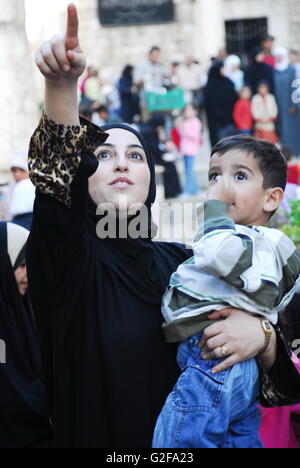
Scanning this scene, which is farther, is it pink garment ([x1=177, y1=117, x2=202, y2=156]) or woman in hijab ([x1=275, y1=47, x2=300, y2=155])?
woman in hijab ([x1=275, y1=47, x2=300, y2=155])

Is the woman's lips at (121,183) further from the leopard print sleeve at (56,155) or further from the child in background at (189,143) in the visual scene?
the child in background at (189,143)

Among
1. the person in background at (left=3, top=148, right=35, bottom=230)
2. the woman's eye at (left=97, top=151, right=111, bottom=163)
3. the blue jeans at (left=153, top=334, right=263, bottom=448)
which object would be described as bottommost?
the blue jeans at (left=153, top=334, right=263, bottom=448)

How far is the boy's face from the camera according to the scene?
2561mm

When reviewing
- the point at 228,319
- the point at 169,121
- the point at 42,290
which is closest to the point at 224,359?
the point at 228,319

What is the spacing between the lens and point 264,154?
2646mm

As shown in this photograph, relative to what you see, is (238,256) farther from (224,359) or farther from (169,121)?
(169,121)

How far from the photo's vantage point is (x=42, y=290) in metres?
2.48

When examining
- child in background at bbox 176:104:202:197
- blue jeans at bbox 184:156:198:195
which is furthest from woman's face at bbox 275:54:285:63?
blue jeans at bbox 184:156:198:195

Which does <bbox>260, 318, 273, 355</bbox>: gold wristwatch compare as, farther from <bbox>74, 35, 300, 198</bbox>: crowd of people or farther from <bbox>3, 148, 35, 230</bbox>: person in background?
<bbox>74, 35, 300, 198</bbox>: crowd of people

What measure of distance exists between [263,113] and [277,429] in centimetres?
1018

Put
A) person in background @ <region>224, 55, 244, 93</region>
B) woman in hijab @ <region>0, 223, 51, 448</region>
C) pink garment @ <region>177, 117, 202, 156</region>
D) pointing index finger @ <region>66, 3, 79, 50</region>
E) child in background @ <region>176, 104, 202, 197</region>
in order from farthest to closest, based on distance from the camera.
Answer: person in background @ <region>224, 55, 244, 93</region> < pink garment @ <region>177, 117, 202, 156</region> < child in background @ <region>176, 104, 202, 197</region> < woman in hijab @ <region>0, 223, 51, 448</region> < pointing index finger @ <region>66, 3, 79, 50</region>

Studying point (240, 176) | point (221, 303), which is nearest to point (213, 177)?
point (240, 176)

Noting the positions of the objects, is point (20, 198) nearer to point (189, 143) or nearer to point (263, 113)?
point (189, 143)

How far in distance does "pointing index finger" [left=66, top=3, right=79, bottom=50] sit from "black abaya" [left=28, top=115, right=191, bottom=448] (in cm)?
52
